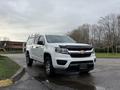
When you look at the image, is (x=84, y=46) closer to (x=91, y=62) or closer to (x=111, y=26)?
(x=91, y=62)

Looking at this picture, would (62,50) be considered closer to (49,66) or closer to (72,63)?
(72,63)

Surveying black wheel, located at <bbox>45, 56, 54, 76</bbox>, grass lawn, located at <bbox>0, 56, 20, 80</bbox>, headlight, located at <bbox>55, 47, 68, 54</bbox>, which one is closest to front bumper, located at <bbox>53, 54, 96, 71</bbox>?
headlight, located at <bbox>55, 47, 68, 54</bbox>

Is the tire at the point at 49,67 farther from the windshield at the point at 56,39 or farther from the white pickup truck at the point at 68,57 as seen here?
the windshield at the point at 56,39

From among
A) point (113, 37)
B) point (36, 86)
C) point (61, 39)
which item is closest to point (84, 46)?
point (61, 39)

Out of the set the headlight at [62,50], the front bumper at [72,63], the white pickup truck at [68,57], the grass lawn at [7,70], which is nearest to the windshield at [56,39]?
the white pickup truck at [68,57]

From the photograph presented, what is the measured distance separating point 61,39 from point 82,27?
3303 inches

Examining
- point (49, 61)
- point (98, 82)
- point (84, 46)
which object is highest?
point (84, 46)

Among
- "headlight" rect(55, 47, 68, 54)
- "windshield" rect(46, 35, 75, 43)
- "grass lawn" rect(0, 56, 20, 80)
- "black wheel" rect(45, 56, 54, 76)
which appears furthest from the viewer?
"windshield" rect(46, 35, 75, 43)

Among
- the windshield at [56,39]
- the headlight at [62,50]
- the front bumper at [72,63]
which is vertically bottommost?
the front bumper at [72,63]

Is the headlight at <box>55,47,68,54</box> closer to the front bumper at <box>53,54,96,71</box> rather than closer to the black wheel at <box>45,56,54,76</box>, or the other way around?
the front bumper at <box>53,54,96,71</box>

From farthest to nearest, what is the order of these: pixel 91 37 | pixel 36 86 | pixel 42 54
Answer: pixel 91 37 → pixel 42 54 → pixel 36 86

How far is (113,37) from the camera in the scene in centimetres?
7369

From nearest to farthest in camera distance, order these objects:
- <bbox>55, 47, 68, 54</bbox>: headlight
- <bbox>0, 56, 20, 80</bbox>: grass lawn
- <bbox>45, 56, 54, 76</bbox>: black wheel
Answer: <bbox>0, 56, 20, 80</bbox>: grass lawn < <bbox>55, 47, 68, 54</bbox>: headlight < <bbox>45, 56, 54, 76</bbox>: black wheel

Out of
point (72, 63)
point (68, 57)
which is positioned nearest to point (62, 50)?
point (68, 57)
